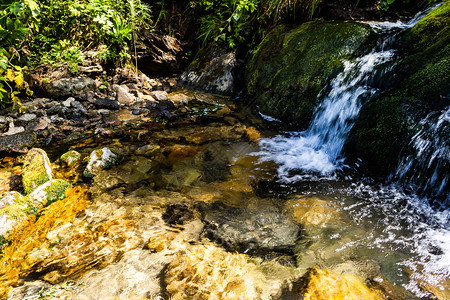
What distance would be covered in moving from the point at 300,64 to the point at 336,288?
15.1ft

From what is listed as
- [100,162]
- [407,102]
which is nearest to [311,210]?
[407,102]

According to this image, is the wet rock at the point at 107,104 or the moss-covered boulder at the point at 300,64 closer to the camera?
the moss-covered boulder at the point at 300,64

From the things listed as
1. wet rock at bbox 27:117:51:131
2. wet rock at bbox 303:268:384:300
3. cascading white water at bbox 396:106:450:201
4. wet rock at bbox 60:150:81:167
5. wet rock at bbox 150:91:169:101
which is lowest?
wet rock at bbox 60:150:81:167

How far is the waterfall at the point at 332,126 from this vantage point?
372 centimetres

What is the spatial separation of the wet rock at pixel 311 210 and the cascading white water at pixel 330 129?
633mm

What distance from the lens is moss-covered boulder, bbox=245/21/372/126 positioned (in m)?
4.75

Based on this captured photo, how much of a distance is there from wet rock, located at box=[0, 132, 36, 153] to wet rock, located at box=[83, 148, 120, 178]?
1.66 metres

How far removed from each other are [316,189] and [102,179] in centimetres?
290

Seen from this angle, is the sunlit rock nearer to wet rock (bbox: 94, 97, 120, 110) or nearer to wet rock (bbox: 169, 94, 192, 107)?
wet rock (bbox: 94, 97, 120, 110)

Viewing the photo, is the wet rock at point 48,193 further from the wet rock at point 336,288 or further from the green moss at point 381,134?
the green moss at point 381,134

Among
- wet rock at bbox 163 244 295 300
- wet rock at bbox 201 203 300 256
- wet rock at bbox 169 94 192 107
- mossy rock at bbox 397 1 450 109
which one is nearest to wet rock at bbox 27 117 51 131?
wet rock at bbox 169 94 192 107

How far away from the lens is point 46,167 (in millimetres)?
3305

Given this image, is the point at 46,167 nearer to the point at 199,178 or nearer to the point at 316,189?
the point at 199,178

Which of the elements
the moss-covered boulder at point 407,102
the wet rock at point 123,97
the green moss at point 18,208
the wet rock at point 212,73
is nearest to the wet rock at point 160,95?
the wet rock at point 123,97
